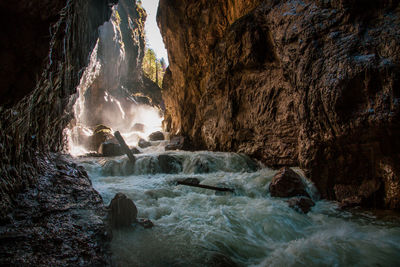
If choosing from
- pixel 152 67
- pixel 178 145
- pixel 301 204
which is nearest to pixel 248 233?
pixel 301 204

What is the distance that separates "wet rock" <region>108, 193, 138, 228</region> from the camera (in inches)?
133

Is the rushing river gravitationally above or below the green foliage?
below

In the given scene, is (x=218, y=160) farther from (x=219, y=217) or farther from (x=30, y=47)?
(x=30, y=47)

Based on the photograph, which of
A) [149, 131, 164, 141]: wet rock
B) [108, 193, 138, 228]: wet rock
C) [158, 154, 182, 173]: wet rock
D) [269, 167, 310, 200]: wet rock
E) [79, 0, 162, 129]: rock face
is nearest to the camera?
[108, 193, 138, 228]: wet rock

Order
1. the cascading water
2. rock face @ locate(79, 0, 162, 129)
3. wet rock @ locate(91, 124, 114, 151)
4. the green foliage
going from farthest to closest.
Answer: the green foliage → rock face @ locate(79, 0, 162, 129) → the cascading water → wet rock @ locate(91, 124, 114, 151)

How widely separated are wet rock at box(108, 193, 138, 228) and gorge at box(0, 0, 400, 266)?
0.15 metres

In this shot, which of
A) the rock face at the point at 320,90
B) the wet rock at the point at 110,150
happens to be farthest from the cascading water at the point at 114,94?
the rock face at the point at 320,90

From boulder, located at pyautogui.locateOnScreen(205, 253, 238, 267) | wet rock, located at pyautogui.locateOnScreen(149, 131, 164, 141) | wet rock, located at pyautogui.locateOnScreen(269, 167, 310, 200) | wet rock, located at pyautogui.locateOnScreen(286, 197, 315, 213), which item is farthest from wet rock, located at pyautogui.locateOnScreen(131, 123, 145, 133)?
boulder, located at pyautogui.locateOnScreen(205, 253, 238, 267)

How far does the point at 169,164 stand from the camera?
361 inches

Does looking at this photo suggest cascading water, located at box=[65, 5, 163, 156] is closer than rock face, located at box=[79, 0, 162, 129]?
Yes

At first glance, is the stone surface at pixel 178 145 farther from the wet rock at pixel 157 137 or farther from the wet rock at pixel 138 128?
the wet rock at pixel 138 128

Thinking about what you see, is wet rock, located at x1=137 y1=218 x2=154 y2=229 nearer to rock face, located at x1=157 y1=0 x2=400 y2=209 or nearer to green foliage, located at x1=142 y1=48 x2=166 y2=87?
rock face, located at x1=157 y1=0 x2=400 y2=209

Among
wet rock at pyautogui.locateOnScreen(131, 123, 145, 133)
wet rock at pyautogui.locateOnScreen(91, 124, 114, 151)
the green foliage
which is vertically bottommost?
wet rock at pyautogui.locateOnScreen(91, 124, 114, 151)

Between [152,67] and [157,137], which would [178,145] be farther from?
[152,67]
